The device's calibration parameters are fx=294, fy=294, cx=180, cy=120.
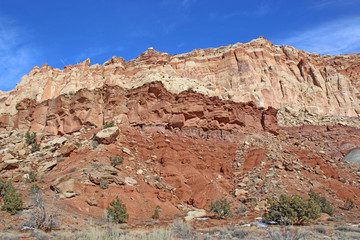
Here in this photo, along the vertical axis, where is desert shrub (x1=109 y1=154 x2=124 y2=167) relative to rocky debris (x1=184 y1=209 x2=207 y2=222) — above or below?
above

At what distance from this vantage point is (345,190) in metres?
24.7

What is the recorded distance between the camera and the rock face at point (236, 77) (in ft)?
184

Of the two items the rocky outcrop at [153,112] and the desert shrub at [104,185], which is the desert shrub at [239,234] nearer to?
the desert shrub at [104,185]

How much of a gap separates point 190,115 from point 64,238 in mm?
21562

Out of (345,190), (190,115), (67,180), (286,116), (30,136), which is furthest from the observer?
(286,116)

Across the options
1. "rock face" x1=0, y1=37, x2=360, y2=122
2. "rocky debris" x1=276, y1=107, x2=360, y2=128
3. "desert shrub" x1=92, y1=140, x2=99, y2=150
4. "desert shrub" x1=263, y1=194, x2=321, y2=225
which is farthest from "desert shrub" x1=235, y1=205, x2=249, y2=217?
"rock face" x1=0, y1=37, x2=360, y2=122

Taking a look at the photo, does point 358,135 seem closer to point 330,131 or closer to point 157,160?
point 330,131

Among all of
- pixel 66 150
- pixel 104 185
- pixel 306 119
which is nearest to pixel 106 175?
pixel 104 185

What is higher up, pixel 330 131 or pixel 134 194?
pixel 330 131

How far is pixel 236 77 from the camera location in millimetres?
57406

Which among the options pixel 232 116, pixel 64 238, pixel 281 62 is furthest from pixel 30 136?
pixel 281 62

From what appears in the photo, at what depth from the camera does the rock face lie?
56219mm

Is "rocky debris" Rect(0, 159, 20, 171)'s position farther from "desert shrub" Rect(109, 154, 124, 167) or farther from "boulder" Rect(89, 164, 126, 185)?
"desert shrub" Rect(109, 154, 124, 167)

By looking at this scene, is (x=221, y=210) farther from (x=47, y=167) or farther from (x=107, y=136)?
(x=47, y=167)
